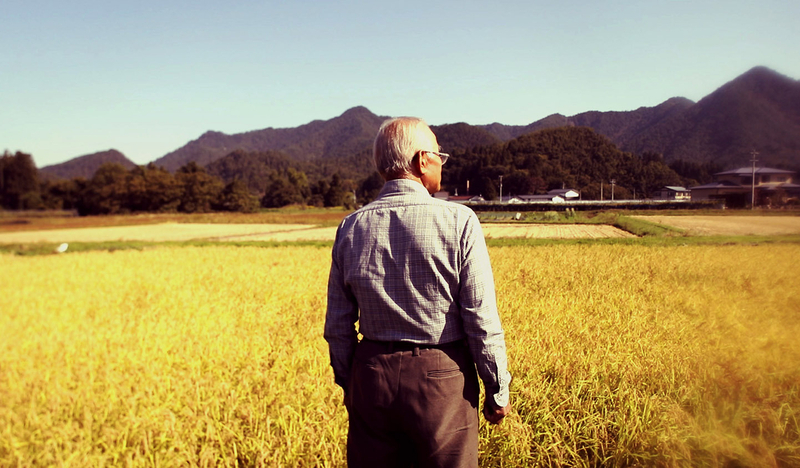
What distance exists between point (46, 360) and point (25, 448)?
6.69 ft

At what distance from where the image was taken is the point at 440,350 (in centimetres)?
185

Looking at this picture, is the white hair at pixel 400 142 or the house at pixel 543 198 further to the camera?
the house at pixel 543 198

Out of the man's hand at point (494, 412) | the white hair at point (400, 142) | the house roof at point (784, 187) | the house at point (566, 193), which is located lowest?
the man's hand at point (494, 412)

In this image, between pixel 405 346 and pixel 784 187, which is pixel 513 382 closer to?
pixel 405 346

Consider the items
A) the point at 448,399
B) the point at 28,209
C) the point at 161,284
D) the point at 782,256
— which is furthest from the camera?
the point at 28,209

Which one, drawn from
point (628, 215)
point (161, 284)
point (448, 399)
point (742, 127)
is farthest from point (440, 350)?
point (628, 215)

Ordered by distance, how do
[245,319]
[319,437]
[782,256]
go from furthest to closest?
[245,319], [782,256], [319,437]

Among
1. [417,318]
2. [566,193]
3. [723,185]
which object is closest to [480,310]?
[417,318]

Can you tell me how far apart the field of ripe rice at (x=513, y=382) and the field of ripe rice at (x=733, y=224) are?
1.45 ft

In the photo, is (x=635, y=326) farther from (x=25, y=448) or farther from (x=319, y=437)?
(x=25, y=448)

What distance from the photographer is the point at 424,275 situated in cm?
183

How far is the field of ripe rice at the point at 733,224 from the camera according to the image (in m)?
5.43

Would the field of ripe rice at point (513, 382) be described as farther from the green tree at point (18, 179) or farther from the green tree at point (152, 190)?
the green tree at point (152, 190)

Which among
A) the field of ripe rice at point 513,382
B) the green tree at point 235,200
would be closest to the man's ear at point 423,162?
the field of ripe rice at point 513,382
